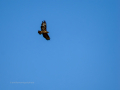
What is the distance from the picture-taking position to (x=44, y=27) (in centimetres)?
412

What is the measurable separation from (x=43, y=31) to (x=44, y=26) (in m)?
0.22

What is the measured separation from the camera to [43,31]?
4098mm

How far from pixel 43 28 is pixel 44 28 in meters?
0.04

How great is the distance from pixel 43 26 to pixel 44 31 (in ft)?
0.70

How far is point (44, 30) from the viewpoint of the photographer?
412 centimetres

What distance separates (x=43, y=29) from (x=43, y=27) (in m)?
0.08

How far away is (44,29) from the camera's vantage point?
412 cm

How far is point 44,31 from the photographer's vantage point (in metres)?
4.10

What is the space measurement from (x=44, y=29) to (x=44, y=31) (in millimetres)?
93

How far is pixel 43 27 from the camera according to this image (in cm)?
411

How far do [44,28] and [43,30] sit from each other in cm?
10

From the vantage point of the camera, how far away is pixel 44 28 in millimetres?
4129

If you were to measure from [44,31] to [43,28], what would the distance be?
0.45ft

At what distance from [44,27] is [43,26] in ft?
0.19
